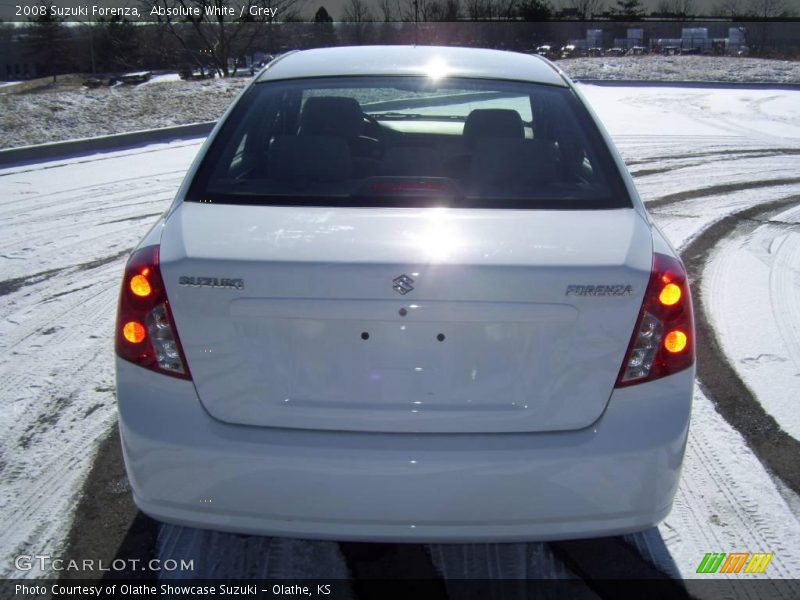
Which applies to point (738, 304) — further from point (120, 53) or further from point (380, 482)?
point (120, 53)

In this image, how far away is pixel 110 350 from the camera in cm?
462

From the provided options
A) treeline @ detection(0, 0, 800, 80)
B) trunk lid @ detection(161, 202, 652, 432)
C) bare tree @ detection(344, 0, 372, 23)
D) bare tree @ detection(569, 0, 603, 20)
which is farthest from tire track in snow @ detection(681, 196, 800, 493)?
bare tree @ detection(569, 0, 603, 20)

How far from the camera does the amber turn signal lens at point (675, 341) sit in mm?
2389

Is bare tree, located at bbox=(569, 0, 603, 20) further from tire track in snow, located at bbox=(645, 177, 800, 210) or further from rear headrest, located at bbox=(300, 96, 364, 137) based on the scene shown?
rear headrest, located at bbox=(300, 96, 364, 137)

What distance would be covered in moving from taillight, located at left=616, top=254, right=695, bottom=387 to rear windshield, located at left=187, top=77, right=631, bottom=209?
0.48m

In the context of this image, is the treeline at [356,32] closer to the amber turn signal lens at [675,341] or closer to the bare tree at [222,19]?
the bare tree at [222,19]

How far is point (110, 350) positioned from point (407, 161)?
231 centimetres

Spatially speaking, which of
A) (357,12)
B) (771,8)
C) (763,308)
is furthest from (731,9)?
(763,308)

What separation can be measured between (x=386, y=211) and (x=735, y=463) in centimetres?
196

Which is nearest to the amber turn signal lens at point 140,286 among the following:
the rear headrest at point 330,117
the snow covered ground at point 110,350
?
the snow covered ground at point 110,350

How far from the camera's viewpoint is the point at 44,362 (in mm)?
4477

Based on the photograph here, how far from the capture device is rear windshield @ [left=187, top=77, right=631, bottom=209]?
110 inches

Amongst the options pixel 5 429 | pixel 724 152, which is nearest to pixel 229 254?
pixel 5 429

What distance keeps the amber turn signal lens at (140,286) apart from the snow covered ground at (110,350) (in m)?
1.03
